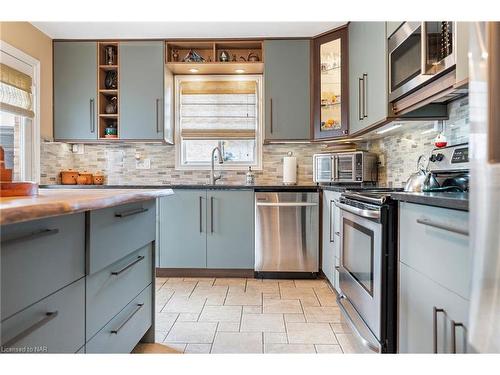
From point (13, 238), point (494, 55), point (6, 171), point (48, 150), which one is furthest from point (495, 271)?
point (48, 150)

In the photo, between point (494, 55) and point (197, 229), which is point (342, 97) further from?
A: point (494, 55)

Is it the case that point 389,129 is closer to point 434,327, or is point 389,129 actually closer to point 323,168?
point 323,168

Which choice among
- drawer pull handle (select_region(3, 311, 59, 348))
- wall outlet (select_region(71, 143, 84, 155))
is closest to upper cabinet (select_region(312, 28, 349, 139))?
wall outlet (select_region(71, 143, 84, 155))

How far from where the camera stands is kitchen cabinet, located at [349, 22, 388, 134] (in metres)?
2.30

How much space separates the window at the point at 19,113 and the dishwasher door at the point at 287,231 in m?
2.25

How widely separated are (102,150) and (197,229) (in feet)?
5.06

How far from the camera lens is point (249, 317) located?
7.73 feet

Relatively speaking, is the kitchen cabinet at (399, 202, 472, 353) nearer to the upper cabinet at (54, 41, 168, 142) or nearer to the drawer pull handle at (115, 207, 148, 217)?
the drawer pull handle at (115, 207, 148, 217)

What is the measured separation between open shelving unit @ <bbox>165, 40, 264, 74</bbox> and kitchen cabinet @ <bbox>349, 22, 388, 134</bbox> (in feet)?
3.33

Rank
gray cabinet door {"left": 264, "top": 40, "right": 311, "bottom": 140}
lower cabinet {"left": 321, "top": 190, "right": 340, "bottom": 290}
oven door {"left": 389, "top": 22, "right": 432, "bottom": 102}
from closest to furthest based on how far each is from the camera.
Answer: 1. oven door {"left": 389, "top": 22, "right": 432, "bottom": 102}
2. lower cabinet {"left": 321, "top": 190, "right": 340, "bottom": 290}
3. gray cabinet door {"left": 264, "top": 40, "right": 311, "bottom": 140}

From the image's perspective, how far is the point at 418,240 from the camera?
1.33 m

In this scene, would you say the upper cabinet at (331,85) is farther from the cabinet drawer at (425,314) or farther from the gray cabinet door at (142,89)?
the cabinet drawer at (425,314)

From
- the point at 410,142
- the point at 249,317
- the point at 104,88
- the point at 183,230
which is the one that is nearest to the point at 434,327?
the point at 249,317

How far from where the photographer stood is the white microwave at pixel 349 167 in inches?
121
